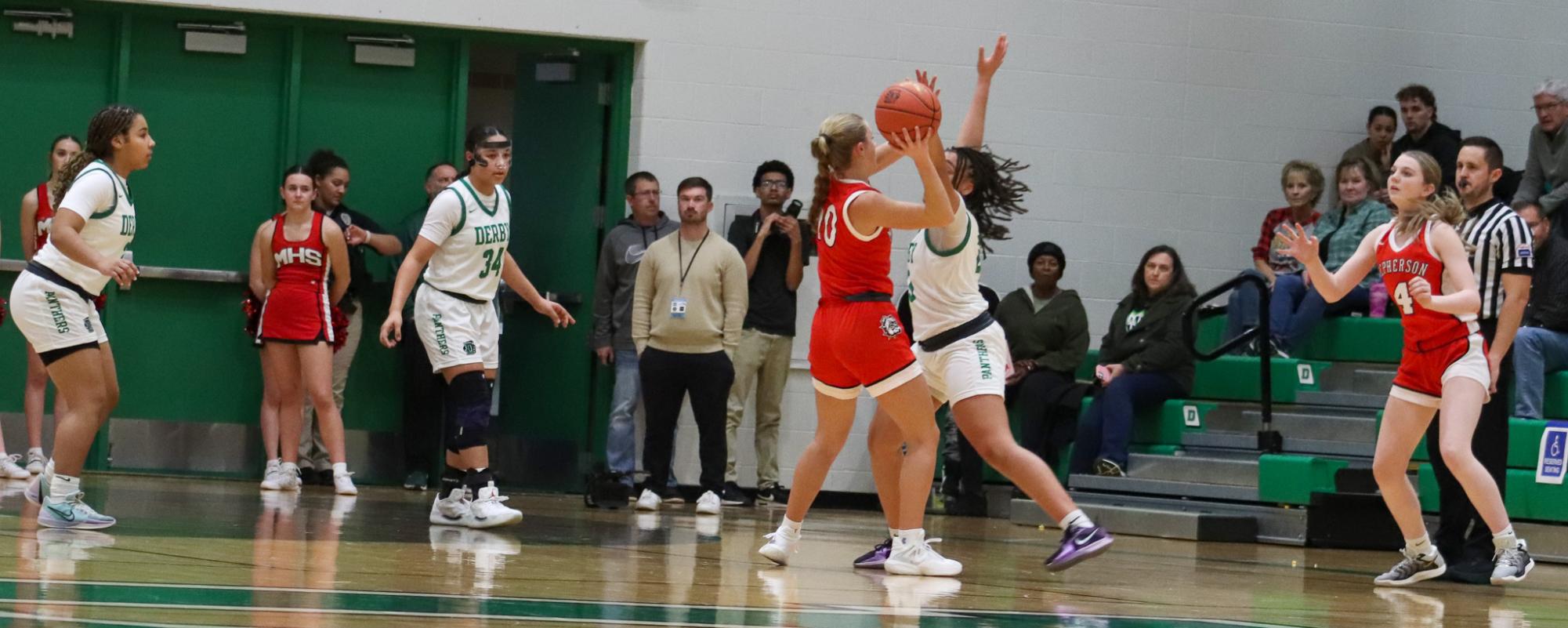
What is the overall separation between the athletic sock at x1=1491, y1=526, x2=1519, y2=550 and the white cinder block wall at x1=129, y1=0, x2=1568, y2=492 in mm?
5029

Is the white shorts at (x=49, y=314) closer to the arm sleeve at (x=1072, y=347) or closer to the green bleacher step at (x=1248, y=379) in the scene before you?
the arm sleeve at (x=1072, y=347)

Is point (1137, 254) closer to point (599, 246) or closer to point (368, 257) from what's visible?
point (599, 246)

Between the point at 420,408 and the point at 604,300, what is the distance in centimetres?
123

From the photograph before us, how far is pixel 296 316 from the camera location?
31.0 feet

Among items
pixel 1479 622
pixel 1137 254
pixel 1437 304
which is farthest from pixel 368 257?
pixel 1479 622

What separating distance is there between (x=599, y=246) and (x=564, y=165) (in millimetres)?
539

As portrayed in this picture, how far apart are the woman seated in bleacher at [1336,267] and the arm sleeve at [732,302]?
9.43ft

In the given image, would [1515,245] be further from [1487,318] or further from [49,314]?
[49,314]

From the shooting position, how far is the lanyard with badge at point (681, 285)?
9.57 meters

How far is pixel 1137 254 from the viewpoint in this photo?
1147 cm

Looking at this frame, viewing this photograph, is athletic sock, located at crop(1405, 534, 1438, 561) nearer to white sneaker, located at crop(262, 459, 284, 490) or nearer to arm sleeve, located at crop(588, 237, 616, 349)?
arm sleeve, located at crop(588, 237, 616, 349)

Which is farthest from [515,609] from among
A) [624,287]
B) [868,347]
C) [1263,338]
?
[624,287]

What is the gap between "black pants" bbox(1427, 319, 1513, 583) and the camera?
660cm

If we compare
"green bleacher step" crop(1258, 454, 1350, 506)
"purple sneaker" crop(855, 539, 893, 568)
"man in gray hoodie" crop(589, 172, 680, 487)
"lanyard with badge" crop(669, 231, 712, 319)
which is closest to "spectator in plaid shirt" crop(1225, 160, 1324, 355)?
"green bleacher step" crop(1258, 454, 1350, 506)
